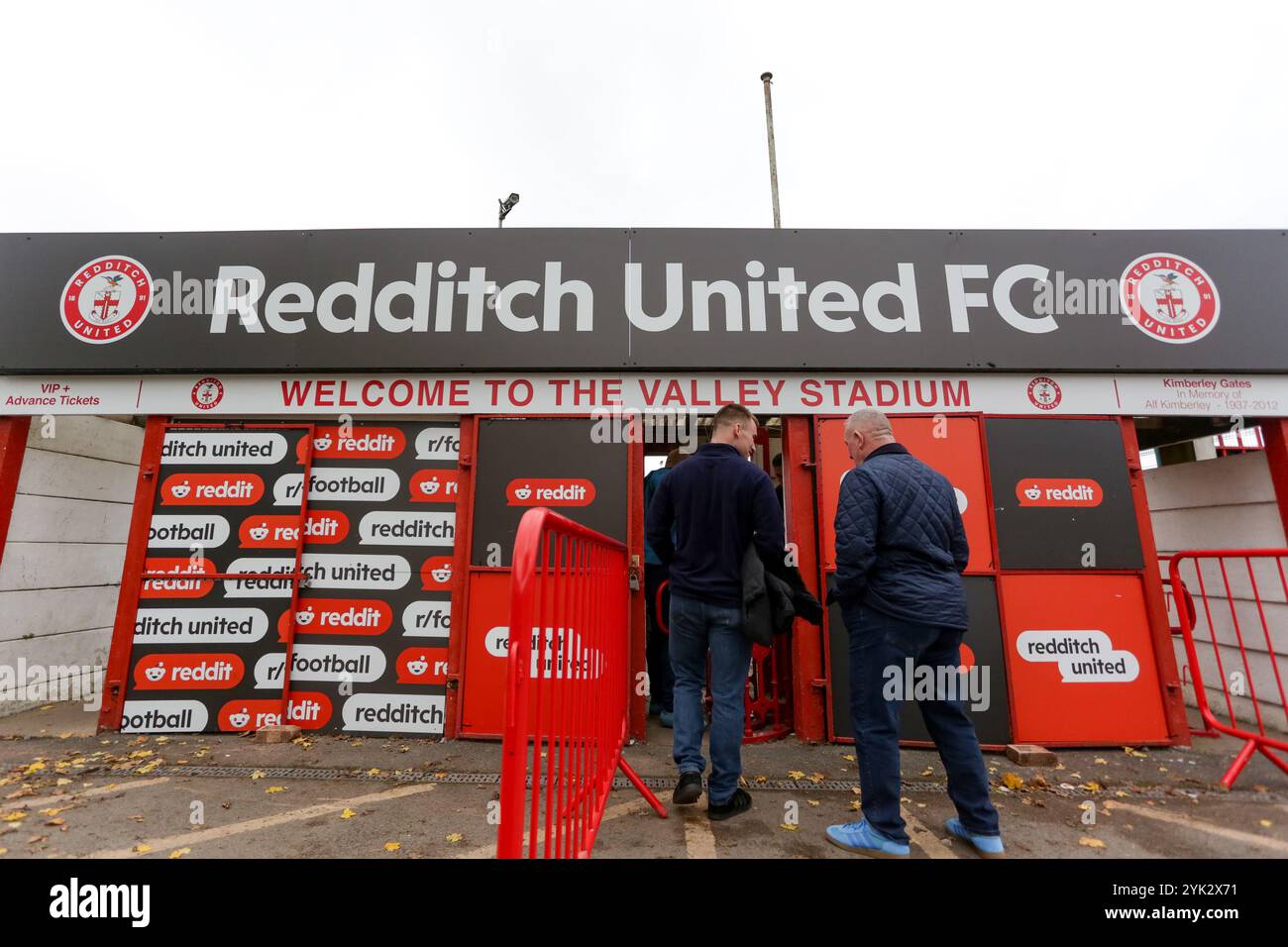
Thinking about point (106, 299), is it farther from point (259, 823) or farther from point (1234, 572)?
point (1234, 572)

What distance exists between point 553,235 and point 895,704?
4586 mm

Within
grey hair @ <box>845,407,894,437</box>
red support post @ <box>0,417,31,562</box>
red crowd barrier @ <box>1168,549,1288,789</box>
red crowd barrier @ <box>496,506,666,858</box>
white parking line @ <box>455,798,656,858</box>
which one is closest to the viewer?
red crowd barrier @ <box>496,506,666,858</box>

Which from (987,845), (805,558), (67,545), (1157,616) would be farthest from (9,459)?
(1157,616)

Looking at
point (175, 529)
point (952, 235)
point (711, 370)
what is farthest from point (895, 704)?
point (175, 529)

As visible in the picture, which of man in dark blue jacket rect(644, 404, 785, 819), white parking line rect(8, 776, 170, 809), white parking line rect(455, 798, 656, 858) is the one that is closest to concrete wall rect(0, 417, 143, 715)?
white parking line rect(8, 776, 170, 809)

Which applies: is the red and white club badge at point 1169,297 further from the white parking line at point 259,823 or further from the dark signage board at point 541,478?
the white parking line at point 259,823

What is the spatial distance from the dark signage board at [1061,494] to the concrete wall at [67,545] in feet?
28.9

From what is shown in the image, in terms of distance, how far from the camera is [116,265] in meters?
5.15

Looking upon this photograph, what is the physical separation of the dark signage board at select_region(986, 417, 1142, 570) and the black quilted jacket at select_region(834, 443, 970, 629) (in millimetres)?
2257

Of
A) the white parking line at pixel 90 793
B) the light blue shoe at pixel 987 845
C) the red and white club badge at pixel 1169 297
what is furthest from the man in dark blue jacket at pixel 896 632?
the white parking line at pixel 90 793

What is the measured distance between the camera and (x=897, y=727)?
2.79 m

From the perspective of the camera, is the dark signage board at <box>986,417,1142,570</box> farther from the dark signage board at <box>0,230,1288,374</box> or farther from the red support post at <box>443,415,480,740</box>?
the red support post at <box>443,415,480,740</box>

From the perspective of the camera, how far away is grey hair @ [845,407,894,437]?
312 centimetres

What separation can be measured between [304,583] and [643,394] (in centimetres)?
332
